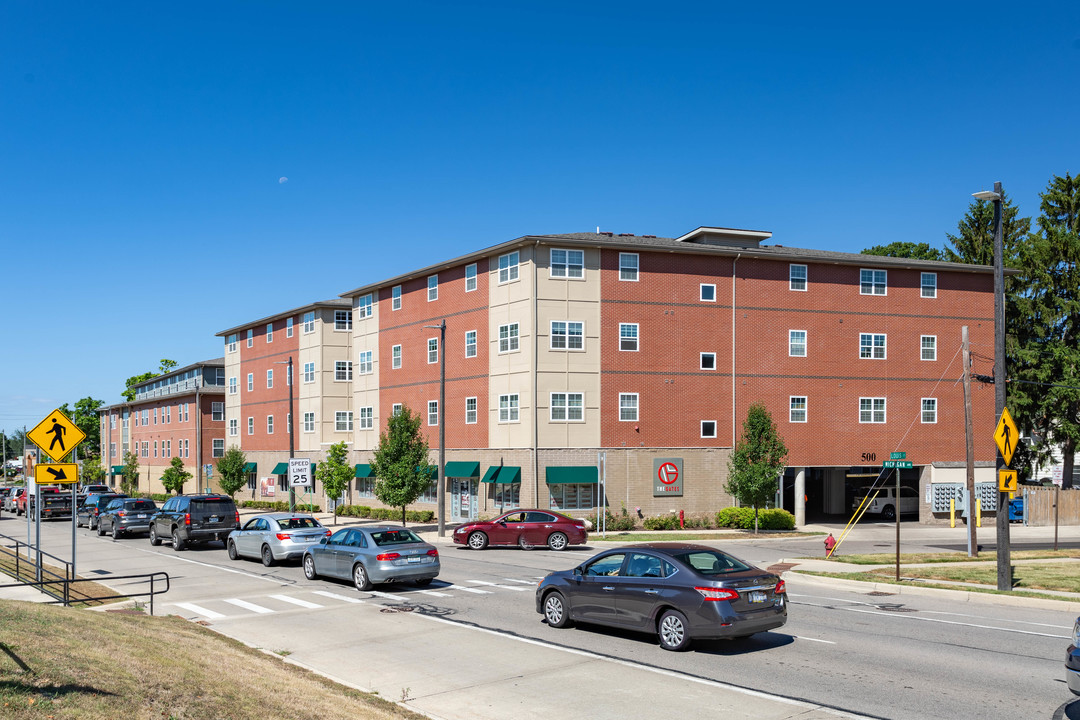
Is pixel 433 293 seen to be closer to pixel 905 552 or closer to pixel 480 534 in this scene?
pixel 480 534

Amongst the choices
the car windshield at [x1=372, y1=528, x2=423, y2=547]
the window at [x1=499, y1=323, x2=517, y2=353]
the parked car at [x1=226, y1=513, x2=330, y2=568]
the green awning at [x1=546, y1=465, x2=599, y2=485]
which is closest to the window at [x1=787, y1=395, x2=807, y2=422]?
the green awning at [x1=546, y1=465, x2=599, y2=485]

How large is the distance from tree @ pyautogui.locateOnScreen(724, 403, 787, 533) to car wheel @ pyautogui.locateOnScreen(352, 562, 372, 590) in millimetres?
24736

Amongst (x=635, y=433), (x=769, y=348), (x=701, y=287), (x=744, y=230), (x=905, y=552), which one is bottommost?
(x=905, y=552)

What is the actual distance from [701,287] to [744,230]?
537cm

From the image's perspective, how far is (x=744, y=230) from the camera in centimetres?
4866

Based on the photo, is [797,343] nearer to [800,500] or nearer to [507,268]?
[800,500]

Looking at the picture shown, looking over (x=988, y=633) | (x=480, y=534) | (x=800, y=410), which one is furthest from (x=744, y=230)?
(x=988, y=633)

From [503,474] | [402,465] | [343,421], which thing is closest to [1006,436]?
[503,474]

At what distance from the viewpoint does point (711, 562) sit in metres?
13.9

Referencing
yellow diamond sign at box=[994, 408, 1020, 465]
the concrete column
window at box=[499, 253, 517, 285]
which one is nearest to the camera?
yellow diamond sign at box=[994, 408, 1020, 465]

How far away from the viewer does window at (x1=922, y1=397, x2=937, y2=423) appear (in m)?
49.0

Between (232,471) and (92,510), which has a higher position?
(92,510)

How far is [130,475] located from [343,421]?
3782 centimetres

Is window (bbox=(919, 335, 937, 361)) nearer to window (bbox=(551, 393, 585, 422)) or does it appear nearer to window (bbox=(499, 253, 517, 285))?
window (bbox=(551, 393, 585, 422))
